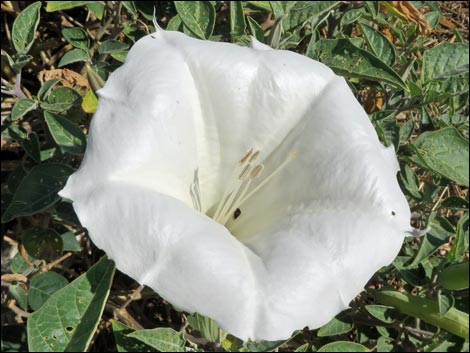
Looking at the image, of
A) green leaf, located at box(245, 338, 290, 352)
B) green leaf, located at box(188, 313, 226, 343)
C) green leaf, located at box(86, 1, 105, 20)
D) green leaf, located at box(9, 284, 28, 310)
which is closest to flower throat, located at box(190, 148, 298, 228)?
green leaf, located at box(188, 313, 226, 343)

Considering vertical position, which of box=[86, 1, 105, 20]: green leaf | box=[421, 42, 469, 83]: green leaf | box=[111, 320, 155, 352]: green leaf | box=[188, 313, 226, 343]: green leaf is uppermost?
box=[86, 1, 105, 20]: green leaf

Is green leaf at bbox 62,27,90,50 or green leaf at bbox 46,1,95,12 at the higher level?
green leaf at bbox 46,1,95,12

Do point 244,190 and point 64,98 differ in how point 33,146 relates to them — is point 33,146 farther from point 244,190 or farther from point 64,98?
point 244,190

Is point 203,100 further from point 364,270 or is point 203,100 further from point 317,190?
point 364,270

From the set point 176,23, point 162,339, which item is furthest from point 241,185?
point 176,23

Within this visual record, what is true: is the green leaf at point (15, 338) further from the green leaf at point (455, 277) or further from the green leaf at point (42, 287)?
the green leaf at point (455, 277)

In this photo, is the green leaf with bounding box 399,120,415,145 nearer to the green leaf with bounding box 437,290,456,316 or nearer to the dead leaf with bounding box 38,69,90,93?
the green leaf with bounding box 437,290,456,316

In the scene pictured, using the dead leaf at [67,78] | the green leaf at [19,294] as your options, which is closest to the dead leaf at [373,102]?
the dead leaf at [67,78]

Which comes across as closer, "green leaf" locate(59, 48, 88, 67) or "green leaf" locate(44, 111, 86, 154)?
"green leaf" locate(44, 111, 86, 154)

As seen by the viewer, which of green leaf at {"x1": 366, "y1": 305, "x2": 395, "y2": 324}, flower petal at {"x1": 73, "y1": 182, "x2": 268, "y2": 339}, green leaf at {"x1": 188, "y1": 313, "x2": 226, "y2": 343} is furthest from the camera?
green leaf at {"x1": 366, "y1": 305, "x2": 395, "y2": 324}
